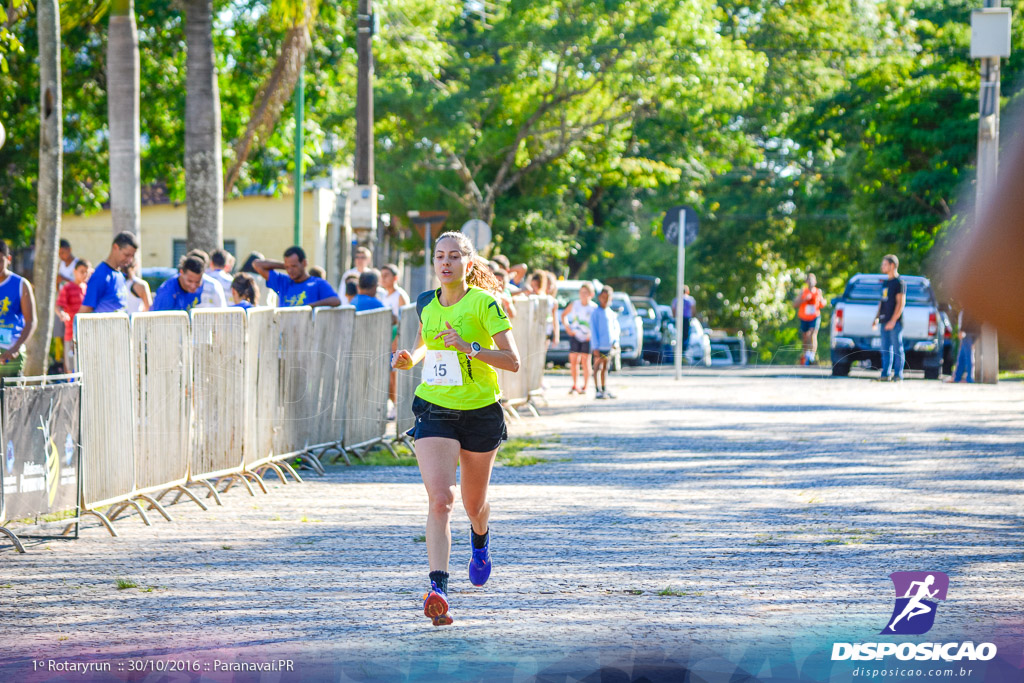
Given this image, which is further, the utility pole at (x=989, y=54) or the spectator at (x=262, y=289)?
the utility pole at (x=989, y=54)

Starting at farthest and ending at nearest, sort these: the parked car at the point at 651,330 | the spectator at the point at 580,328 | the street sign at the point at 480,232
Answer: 1. the parked car at the point at 651,330
2. the street sign at the point at 480,232
3. the spectator at the point at 580,328

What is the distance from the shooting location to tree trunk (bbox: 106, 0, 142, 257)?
14.8 metres

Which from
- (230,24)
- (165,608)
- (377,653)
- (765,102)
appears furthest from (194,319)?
(765,102)

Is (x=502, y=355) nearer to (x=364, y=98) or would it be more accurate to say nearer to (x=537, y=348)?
(x=537, y=348)

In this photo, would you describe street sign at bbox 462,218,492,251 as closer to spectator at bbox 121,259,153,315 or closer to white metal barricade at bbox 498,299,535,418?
white metal barricade at bbox 498,299,535,418

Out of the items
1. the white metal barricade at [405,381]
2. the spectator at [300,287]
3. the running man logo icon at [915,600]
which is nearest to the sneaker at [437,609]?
the running man logo icon at [915,600]

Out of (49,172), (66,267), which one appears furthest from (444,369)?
(66,267)

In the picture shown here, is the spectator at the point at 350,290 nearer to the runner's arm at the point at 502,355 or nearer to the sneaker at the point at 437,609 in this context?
the runner's arm at the point at 502,355

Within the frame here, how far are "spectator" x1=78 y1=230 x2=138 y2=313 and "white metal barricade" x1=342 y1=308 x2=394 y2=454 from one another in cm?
202

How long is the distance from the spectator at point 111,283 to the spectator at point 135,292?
34.9 inches

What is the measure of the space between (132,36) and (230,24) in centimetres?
988

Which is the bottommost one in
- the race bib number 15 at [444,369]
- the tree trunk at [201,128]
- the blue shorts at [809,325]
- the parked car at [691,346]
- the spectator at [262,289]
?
the parked car at [691,346]

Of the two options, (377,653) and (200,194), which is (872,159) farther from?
(377,653)

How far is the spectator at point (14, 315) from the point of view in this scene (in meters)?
10.0
